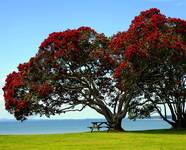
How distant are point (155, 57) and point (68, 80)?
32.2 ft

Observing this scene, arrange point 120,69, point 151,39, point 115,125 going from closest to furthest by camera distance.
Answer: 1. point 151,39
2. point 120,69
3. point 115,125

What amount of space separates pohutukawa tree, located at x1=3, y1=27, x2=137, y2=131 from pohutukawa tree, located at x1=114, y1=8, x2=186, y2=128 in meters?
2.27

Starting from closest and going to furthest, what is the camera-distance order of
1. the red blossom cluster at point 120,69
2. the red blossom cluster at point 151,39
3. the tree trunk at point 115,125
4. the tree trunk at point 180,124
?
the red blossom cluster at point 151,39 → the red blossom cluster at point 120,69 → the tree trunk at point 115,125 → the tree trunk at point 180,124

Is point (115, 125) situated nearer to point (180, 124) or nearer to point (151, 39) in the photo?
point (180, 124)

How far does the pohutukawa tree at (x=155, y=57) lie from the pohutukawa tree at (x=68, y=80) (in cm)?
227

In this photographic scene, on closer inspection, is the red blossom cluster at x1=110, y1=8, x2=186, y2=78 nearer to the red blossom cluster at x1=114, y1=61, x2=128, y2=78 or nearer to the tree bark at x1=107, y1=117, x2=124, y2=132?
the red blossom cluster at x1=114, y1=61, x2=128, y2=78

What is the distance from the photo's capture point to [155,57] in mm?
43062

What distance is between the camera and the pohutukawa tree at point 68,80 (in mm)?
46312

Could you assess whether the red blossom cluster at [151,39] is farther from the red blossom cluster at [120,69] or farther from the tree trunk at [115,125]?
the tree trunk at [115,125]

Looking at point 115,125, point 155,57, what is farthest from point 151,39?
point 115,125

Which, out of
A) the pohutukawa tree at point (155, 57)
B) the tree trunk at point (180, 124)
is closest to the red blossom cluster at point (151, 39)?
the pohutukawa tree at point (155, 57)

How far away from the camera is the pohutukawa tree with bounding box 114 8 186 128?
1666 inches

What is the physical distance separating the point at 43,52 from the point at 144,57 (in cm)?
1027

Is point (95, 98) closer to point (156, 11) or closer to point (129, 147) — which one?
point (156, 11)
